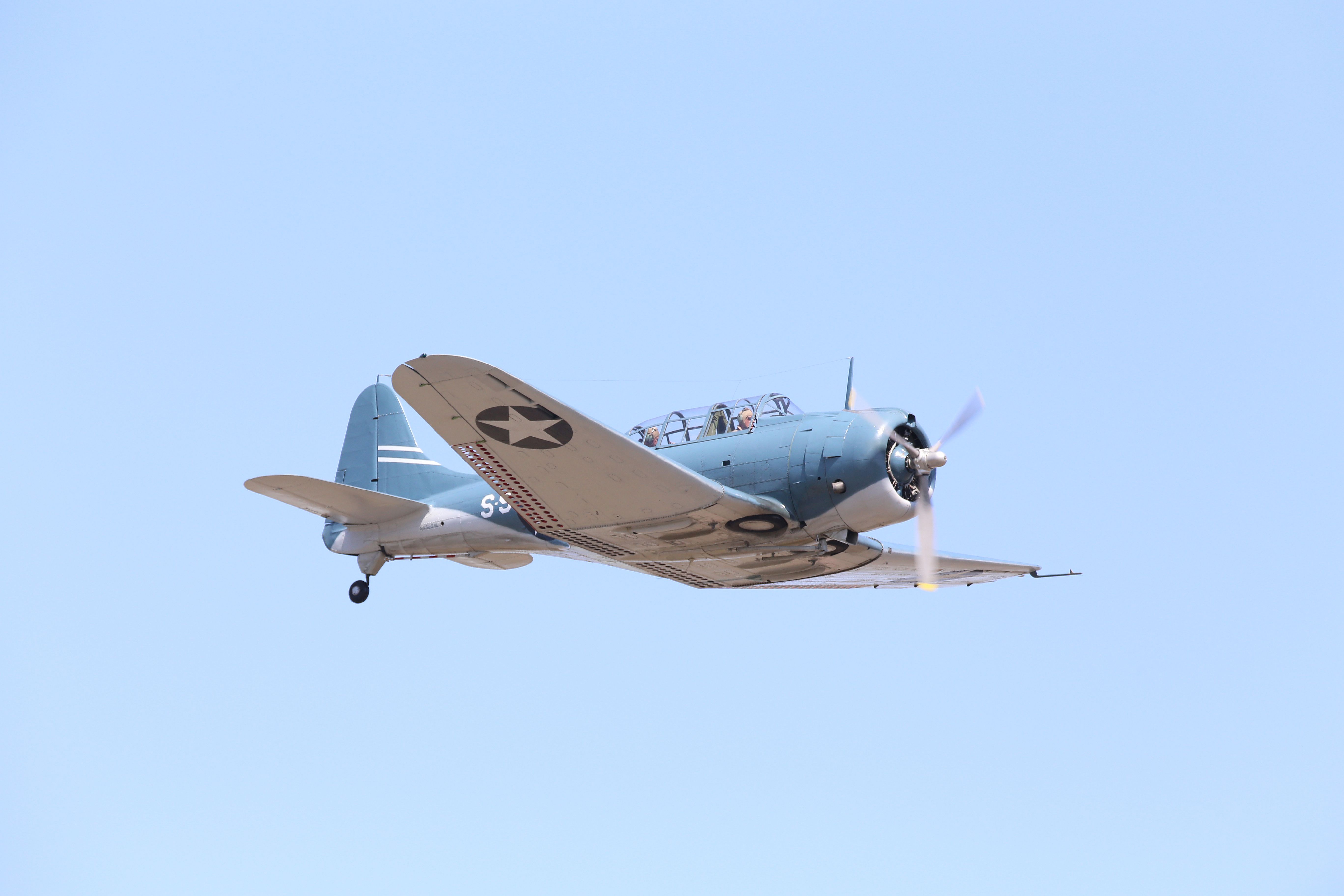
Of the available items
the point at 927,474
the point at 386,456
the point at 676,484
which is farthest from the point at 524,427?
the point at 386,456

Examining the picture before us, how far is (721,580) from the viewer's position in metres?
19.6

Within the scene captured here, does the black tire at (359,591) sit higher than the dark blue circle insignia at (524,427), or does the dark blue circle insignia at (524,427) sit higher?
the dark blue circle insignia at (524,427)

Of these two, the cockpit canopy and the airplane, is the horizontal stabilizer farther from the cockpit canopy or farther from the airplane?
the cockpit canopy

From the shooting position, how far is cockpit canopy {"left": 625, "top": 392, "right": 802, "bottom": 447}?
16.7m

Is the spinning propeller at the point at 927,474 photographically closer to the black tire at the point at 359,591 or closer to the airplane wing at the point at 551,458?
the airplane wing at the point at 551,458

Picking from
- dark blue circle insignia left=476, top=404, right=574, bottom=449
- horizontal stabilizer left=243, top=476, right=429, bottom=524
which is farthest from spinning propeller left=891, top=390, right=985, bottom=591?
horizontal stabilizer left=243, top=476, right=429, bottom=524

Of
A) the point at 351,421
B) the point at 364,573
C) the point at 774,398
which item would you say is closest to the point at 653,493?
the point at 774,398

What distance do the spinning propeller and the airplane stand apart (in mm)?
20

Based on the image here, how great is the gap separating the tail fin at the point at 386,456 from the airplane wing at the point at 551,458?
16.2ft

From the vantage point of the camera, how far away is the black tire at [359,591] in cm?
2017

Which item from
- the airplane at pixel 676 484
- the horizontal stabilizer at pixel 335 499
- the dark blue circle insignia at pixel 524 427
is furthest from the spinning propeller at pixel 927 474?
the horizontal stabilizer at pixel 335 499

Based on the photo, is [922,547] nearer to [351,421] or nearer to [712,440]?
[712,440]

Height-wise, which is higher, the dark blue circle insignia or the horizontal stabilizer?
the dark blue circle insignia

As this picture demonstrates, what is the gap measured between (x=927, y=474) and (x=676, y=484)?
330cm
